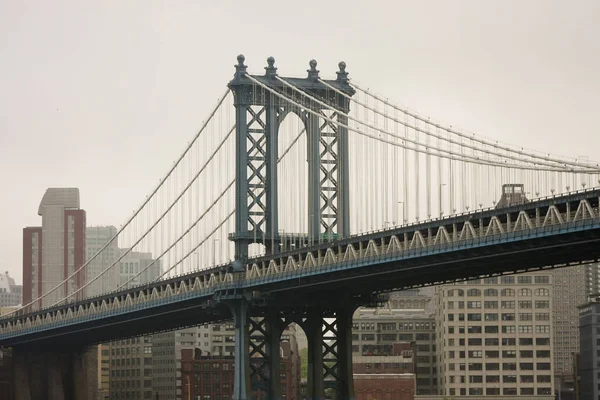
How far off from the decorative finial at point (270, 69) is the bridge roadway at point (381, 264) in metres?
15.3

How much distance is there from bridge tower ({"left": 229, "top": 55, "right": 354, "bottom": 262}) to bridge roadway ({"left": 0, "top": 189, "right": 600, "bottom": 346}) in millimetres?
3854

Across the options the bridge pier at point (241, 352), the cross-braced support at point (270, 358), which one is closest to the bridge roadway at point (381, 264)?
the bridge pier at point (241, 352)

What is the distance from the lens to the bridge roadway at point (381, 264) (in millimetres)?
101875

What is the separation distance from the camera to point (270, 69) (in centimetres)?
14000

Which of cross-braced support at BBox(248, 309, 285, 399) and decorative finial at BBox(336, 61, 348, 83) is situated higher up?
decorative finial at BBox(336, 61, 348, 83)

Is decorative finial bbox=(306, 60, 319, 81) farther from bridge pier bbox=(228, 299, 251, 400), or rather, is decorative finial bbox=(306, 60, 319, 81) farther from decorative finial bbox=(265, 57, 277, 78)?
bridge pier bbox=(228, 299, 251, 400)

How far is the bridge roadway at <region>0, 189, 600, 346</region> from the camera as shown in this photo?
101875 millimetres

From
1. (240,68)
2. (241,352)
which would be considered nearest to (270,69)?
(240,68)

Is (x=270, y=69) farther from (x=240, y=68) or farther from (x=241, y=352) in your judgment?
(x=241, y=352)

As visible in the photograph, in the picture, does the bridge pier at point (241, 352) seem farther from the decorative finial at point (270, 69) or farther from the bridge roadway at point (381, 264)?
the decorative finial at point (270, 69)

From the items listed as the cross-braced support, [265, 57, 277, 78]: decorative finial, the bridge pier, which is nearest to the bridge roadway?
the bridge pier

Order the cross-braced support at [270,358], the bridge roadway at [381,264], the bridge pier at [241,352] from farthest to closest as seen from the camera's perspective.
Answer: the cross-braced support at [270,358] → the bridge pier at [241,352] → the bridge roadway at [381,264]

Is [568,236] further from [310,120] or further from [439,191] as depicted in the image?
[310,120]

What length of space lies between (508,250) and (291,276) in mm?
26097
